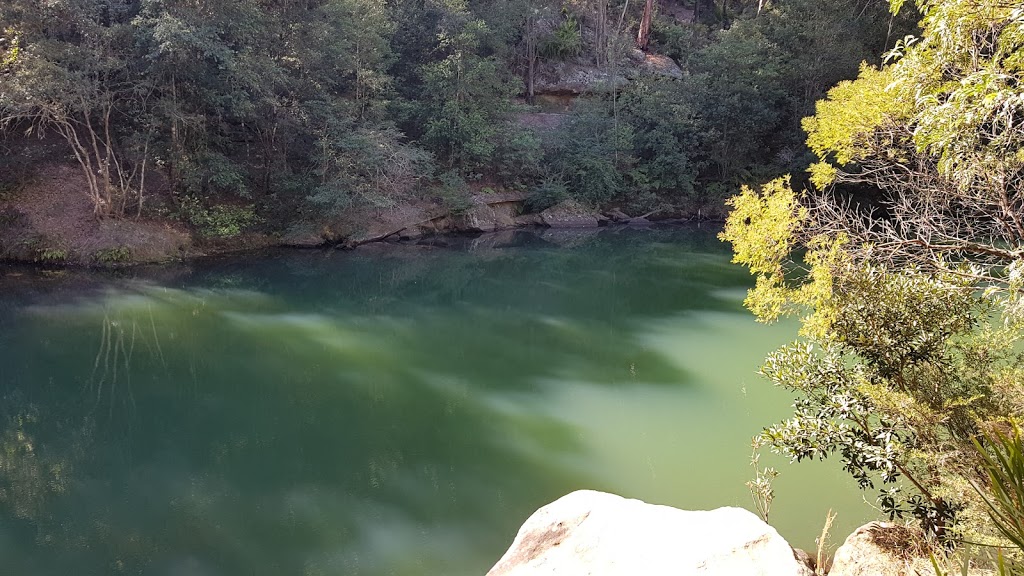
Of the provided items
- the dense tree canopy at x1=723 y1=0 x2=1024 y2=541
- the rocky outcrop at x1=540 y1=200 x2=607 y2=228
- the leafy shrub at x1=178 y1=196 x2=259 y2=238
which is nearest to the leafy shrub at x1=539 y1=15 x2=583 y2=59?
the rocky outcrop at x1=540 y1=200 x2=607 y2=228

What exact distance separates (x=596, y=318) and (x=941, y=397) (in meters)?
9.89

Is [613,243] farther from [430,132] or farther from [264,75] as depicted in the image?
[264,75]

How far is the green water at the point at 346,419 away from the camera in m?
5.84

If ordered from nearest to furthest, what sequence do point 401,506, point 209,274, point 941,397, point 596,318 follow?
point 941,397, point 401,506, point 596,318, point 209,274

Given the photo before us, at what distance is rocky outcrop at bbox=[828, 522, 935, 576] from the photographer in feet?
13.7

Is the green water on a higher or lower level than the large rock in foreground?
lower

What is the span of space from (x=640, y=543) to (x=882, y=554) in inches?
70.0

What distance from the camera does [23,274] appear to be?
14.7 meters

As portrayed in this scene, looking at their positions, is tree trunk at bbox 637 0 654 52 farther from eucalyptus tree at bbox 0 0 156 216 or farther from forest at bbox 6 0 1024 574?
eucalyptus tree at bbox 0 0 156 216

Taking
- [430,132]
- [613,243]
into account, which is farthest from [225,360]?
[613,243]

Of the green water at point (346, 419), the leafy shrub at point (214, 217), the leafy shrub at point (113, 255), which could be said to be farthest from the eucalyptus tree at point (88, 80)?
the green water at point (346, 419)

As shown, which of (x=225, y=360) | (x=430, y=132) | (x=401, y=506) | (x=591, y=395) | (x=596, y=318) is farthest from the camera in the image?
(x=430, y=132)

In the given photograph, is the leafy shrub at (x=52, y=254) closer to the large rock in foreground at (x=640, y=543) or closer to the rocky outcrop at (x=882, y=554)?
the large rock in foreground at (x=640, y=543)

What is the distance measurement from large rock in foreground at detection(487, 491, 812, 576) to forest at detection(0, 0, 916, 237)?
14.5 meters
